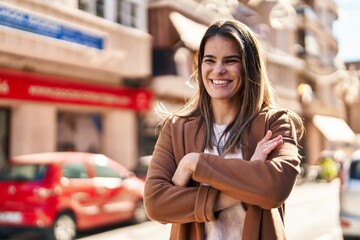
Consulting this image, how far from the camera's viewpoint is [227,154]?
6.94ft

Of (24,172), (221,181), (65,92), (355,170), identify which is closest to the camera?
(221,181)

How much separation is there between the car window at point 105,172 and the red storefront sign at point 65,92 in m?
4.66

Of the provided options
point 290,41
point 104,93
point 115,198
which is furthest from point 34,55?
point 290,41

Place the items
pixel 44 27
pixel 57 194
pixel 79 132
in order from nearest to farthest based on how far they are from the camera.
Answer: pixel 57 194 → pixel 44 27 → pixel 79 132

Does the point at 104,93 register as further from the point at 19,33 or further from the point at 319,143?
the point at 319,143

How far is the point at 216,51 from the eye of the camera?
2146 mm

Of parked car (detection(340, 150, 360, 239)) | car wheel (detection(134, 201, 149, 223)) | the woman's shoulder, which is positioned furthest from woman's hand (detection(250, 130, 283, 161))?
car wheel (detection(134, 201, 149, 223))

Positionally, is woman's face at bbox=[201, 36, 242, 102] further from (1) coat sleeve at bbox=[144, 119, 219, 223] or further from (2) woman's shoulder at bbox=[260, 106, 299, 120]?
(1) coat sleeve at bbox=[144, 119, 219, 223]

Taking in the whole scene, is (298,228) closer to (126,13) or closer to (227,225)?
(227,225)

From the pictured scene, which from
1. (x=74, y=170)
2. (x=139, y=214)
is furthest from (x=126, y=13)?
(x=74, y=170)

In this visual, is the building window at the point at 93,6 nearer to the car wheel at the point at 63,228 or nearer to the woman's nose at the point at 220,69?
the car wheel at the point at 63,228

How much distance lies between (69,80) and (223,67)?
49.5 feet

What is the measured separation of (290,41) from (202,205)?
34672 millimetres

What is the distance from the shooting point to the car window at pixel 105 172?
10.8 m
